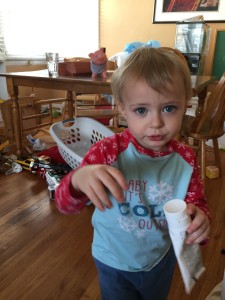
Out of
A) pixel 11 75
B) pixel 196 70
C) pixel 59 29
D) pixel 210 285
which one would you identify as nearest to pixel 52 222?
pixel 210 285

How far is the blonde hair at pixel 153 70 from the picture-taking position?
0.52 metres

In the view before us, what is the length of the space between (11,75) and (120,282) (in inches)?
71.2

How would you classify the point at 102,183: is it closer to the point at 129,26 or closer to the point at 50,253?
the point at 50,253

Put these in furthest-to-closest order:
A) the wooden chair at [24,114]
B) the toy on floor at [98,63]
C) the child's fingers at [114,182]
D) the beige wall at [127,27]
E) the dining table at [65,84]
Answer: the beige wall at [127,27], the wooden chair at [24,114], the toy on floor at [98,63], the dining table at [65,84], the child's fingers at [114,182]

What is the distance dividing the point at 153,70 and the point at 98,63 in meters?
1.35

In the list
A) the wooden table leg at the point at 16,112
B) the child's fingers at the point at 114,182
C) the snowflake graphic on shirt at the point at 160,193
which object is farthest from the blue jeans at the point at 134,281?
the wooden table leg at the point at 16,112

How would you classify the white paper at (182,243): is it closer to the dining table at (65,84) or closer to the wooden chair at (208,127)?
the dining table at (65,84)

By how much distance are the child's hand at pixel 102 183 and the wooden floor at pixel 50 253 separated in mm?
767

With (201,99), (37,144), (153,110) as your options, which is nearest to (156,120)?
(153,110)

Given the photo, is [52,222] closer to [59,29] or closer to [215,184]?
[215,184]

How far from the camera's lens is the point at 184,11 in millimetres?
3027

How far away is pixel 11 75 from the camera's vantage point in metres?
2.00

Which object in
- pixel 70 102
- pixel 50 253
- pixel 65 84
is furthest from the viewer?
pixel 70 102

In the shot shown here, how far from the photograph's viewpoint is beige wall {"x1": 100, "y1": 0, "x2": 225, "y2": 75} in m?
3.24
